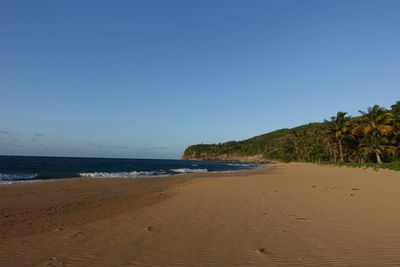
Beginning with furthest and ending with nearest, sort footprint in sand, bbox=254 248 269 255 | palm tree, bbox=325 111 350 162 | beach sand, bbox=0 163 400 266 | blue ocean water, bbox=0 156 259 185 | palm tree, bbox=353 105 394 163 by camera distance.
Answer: palm tree, bbox=325 111 350 162, palm tree, bbox=353 105 394 163, blue ocean water, bbox=0 156 259 185, footprint in sand, bbox=254 248 269 255, beach sand, bbox=0 163 400 266

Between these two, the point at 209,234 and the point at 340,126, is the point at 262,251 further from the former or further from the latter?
the point at 340,126

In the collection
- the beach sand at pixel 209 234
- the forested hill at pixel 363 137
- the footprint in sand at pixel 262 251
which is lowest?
the beach sand at pixel 209 234

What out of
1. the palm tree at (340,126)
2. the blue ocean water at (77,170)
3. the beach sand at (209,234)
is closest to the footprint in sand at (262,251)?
the beach sand at (209,234)

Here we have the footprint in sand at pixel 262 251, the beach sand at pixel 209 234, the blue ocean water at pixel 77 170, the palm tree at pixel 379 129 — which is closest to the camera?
the beach sand at pixel 209 234

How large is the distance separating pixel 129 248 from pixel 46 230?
12.5 ft

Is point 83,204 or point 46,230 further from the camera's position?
point 83,204

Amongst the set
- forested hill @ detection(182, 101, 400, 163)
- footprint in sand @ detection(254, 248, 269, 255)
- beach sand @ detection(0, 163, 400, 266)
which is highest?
forested hill @ detection(182, 101, 400, 163)

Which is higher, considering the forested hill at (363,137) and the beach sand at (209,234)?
the forested hill at (363,137)

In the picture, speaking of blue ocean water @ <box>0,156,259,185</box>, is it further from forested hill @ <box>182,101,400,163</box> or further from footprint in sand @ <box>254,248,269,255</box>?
footprint in sand @ <box>254,248,269,255</box>

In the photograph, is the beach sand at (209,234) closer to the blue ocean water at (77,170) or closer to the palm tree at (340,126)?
the blue ocean water at (77,170)

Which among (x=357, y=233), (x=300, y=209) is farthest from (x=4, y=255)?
(x=300, y=209)

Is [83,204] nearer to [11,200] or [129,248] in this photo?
[11,200]

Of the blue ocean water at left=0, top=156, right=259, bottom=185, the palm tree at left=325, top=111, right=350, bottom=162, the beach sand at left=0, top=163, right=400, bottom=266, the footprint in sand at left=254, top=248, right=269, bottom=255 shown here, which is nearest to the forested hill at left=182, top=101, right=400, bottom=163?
the palm tree at left=325, top=111, right=350, bottom=162

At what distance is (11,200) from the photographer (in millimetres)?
13492
